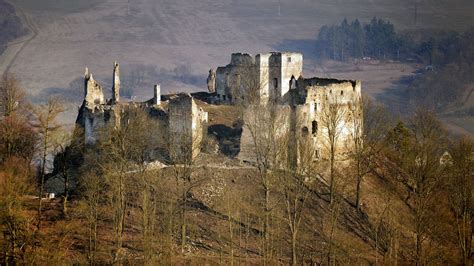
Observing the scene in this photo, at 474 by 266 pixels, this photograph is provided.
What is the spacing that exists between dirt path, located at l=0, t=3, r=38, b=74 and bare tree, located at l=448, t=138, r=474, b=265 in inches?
2703

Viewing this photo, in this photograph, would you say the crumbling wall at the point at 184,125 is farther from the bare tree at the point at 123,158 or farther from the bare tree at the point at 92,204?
the bare tree at the point at 92,204

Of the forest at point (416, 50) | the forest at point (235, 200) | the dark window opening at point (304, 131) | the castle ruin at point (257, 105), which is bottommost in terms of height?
the forest at point (416, 50)

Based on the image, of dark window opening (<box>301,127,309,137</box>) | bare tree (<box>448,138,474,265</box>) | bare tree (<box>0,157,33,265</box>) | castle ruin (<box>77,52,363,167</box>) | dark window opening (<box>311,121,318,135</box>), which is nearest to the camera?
bare tree (<box>0,157,33,265</box>)

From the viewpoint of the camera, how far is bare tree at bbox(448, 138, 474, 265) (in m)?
44.1

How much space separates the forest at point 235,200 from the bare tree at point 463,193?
10 cm

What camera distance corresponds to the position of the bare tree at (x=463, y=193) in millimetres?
44094

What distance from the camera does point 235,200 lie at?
4884cm

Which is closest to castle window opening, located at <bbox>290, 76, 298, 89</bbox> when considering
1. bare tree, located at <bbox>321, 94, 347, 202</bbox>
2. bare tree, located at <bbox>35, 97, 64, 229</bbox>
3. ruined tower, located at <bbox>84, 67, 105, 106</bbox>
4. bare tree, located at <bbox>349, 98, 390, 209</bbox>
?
bare tree, located at <bbox>321, 94, 347, 202</bbox>

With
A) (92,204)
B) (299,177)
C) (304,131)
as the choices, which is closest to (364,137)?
(304,131)

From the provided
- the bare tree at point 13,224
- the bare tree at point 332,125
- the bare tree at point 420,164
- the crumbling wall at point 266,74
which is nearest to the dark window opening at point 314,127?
the bare tree at point 332,125

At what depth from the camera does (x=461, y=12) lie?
134 metres

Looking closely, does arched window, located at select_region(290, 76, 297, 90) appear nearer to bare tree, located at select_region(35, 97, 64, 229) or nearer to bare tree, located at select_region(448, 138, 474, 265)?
bare tree, located at select_region(448, 138, 474, 265)

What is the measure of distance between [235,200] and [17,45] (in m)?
79.9

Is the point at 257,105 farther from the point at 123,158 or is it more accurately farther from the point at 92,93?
the point at 92,93
